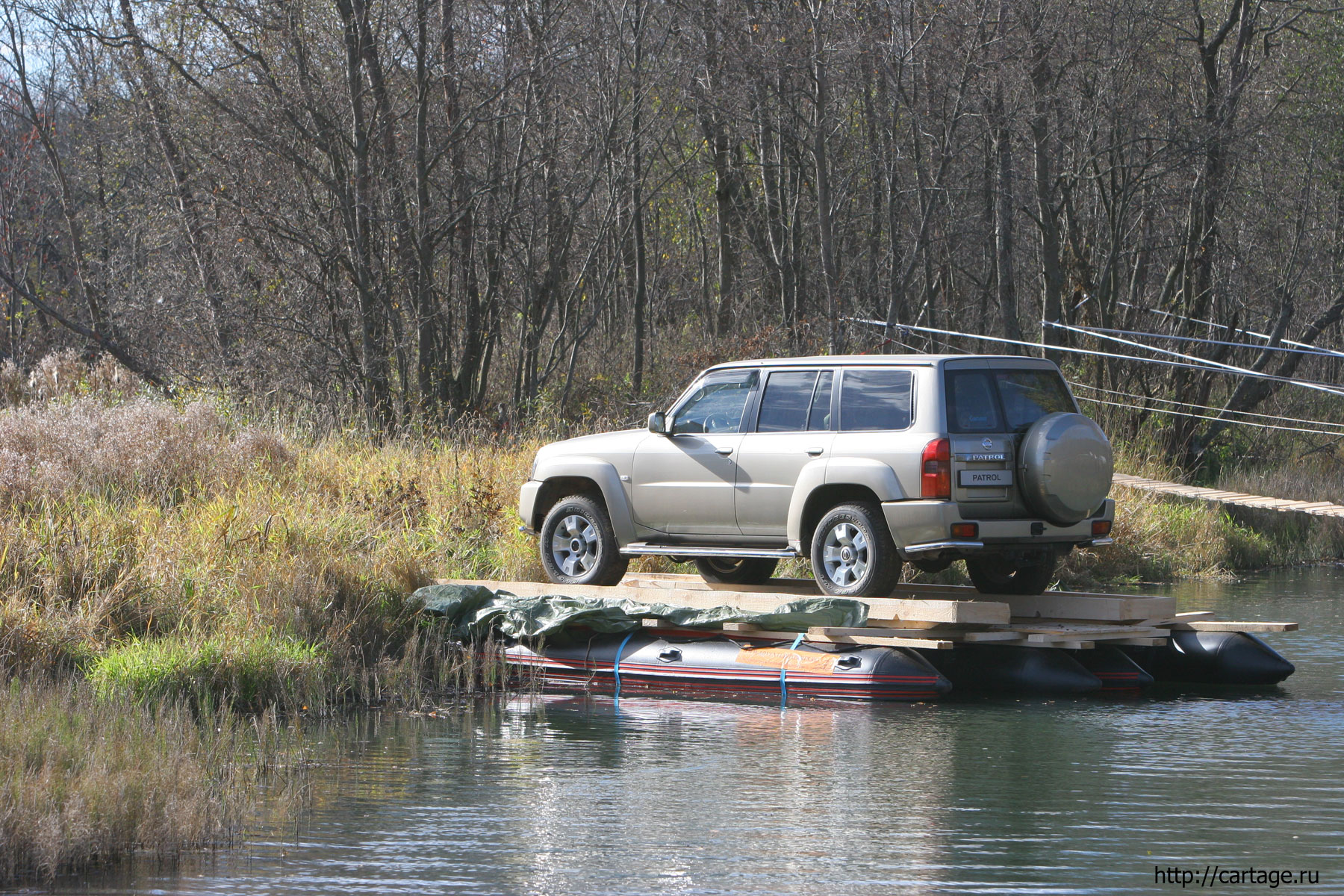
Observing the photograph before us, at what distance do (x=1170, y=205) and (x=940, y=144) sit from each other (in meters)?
6.60

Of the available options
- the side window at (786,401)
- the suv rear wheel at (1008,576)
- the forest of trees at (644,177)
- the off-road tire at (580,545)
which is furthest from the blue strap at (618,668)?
the forest of trees at (644,177)

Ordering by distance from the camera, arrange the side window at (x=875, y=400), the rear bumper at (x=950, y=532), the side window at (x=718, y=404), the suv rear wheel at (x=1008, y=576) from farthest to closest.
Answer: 1. the suv rear wheel at (x=1008, y=576)
2. the side window at (x=718, y=404)
3. the side window at (x=875, y=400)
4. the rear bumper at (x=950, y=532)

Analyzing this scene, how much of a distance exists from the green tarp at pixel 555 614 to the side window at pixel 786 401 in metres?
1.50

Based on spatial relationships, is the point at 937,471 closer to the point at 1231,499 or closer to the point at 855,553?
the point at 855,553

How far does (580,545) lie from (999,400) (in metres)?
4.21

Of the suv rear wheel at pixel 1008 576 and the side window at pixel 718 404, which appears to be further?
the suv rear wheel at pixel 1008 576

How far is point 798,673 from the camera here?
12.5 meters

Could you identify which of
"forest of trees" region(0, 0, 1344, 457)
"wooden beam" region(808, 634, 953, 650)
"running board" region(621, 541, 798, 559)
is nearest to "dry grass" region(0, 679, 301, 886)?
"wooden beam" region(808, 634, 953, 650)

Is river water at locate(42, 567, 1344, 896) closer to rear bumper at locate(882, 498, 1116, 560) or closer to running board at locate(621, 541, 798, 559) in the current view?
rear bumper at locate(882, 498, 1116, 560)

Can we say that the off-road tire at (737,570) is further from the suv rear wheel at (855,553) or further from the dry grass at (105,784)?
the dry grass at (105,784)

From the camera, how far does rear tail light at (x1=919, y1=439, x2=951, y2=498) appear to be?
1213 cm

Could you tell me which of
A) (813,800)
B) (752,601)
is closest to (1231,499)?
(752,601)

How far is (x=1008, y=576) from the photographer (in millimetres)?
14320

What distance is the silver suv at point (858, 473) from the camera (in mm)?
12250
